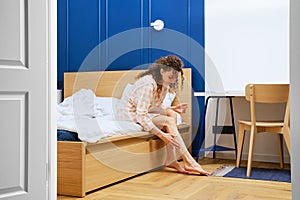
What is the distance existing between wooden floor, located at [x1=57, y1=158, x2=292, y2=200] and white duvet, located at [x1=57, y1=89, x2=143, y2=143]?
0.41 m

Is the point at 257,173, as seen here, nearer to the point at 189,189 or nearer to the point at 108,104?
the point at 189,189

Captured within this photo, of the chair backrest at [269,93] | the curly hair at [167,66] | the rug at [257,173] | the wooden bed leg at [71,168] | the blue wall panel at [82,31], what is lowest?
the rug at [257,173]

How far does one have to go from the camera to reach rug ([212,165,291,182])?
3.54 meters

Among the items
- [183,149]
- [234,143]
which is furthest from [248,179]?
[234,143]

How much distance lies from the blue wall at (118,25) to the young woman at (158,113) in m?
0.69

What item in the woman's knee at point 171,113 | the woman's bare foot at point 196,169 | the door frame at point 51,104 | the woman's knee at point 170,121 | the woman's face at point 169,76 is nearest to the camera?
the door frame at point 51,104

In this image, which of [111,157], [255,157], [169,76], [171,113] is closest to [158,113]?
[171,113]

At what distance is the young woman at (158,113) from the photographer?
3.85 m

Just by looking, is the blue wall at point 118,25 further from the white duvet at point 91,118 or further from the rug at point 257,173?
the rug at point 257,173

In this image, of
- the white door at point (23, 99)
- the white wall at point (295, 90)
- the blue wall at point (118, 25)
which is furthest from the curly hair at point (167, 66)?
the white wall at point (295, 90)

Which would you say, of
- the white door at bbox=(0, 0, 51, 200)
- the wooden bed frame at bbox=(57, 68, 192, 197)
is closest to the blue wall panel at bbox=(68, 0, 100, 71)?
the wooden bed frame at bbox=(57, 68, 192, 197)

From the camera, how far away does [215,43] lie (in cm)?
471

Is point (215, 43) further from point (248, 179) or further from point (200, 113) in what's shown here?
point (248, 179)

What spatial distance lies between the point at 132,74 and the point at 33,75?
2.54 meters
